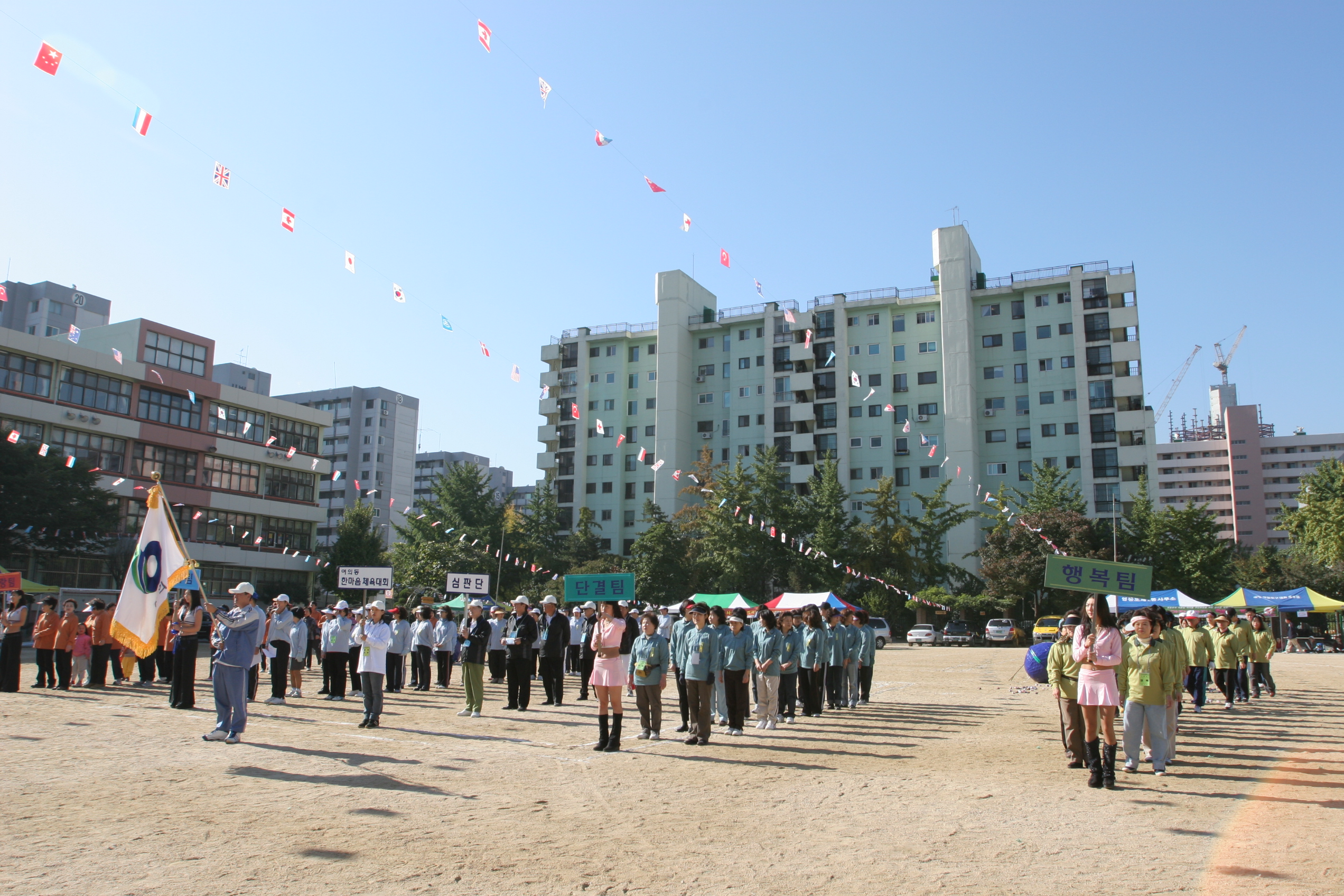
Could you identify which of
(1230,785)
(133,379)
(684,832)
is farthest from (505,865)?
(133,379)

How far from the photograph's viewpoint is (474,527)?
60.0m

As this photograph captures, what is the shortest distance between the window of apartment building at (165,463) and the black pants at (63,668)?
125 ft

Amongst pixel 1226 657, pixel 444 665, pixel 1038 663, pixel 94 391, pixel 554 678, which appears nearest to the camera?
pixel 1038 663

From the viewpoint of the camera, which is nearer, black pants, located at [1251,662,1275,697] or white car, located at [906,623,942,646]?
black pants, located at [1251,662,1275,697]

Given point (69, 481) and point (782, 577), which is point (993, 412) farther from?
point (69, 481)

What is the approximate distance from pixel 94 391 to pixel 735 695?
50.0 metres

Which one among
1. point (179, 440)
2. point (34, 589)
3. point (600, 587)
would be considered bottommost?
point (34, 589)

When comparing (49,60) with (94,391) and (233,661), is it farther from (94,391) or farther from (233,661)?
(94,391)

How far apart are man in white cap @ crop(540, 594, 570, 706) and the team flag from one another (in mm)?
6198

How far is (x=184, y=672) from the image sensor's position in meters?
15.0

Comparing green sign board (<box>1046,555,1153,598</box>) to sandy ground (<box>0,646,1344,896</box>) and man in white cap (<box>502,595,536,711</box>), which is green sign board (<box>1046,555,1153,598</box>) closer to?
sandy ground (<box>0,646,1344,896</box>)

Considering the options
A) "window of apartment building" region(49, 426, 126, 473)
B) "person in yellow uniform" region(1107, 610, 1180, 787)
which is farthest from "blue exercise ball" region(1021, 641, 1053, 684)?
"window of apartment building" region(49, 426, 126, 473)

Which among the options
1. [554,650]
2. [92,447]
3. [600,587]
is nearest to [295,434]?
[92,447]

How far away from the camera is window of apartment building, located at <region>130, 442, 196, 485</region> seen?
52469 millimetres
